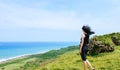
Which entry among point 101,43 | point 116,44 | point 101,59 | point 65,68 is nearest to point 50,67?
point 65,68

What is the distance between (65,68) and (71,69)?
579 mm

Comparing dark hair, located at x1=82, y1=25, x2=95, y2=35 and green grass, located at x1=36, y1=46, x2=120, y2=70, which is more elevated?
dark hair, located at x1=82, y1=25, x2=95, y2=35

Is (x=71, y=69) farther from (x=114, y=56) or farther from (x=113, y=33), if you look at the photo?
(x=113, y=33)

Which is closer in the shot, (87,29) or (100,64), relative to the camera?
(87,29)

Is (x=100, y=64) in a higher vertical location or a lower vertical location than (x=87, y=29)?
lower

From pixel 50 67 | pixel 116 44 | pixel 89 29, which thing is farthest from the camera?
pixel 116 44

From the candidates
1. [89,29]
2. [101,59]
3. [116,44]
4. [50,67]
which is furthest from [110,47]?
[89,29]

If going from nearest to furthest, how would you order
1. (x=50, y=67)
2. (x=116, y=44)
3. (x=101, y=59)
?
(x=50, y=67) < (x=101, y=59) < (x=116, y=44)

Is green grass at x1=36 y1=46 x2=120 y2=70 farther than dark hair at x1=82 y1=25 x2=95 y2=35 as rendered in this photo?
Yes

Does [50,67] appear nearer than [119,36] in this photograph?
Yes

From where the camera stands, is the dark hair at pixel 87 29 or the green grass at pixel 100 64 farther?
the green grass at pixel 100 64

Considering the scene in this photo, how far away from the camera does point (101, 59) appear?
24.7 metres

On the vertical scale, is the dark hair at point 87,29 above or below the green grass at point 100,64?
above

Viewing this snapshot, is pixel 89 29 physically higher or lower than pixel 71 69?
higher
